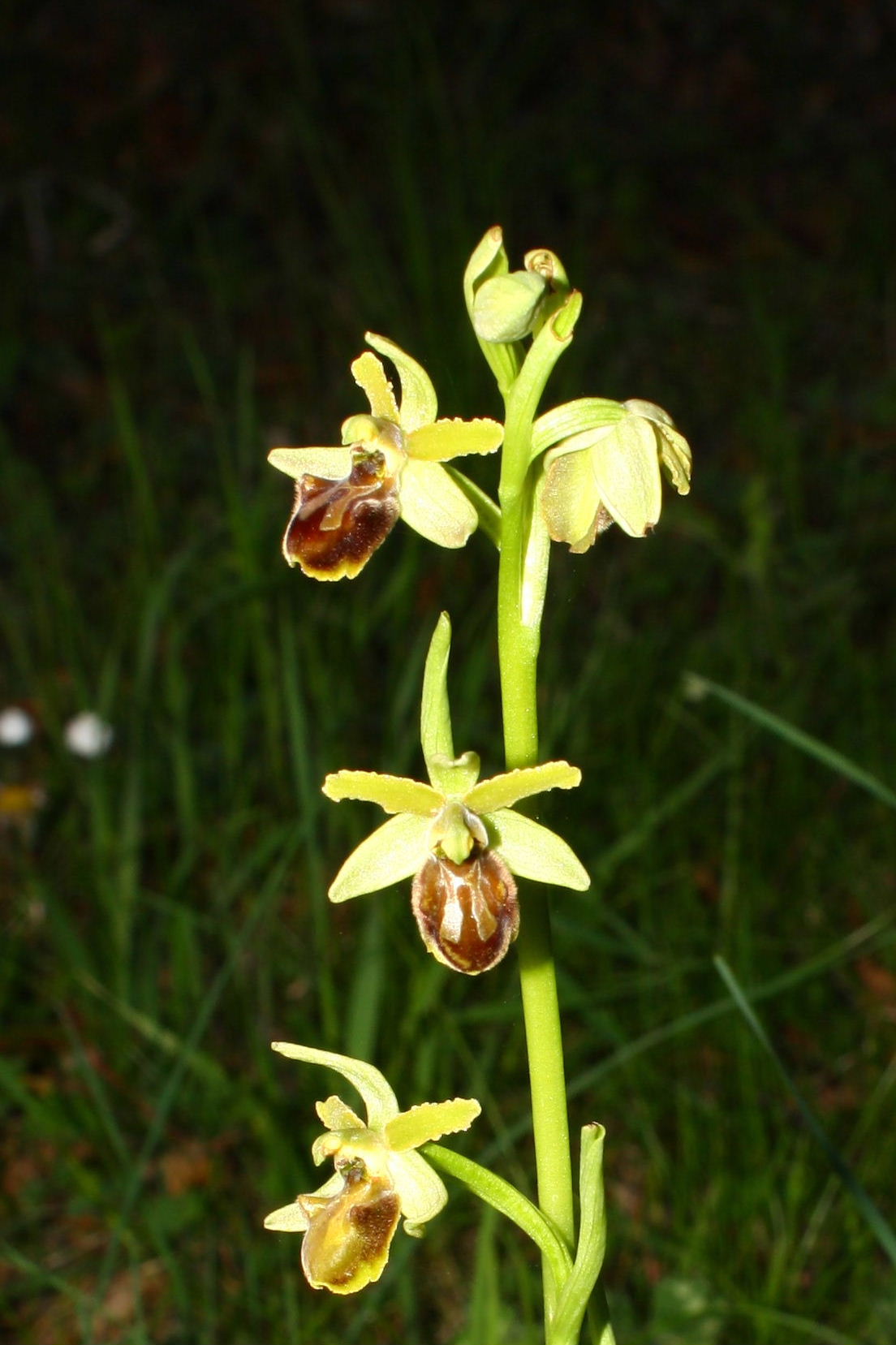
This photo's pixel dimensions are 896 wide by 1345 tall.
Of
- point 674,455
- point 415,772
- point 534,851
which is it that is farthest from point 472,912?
point 415,772

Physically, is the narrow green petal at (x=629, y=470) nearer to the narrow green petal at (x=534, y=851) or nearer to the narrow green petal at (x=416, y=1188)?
the narrow green petal at (x=534, y=851)

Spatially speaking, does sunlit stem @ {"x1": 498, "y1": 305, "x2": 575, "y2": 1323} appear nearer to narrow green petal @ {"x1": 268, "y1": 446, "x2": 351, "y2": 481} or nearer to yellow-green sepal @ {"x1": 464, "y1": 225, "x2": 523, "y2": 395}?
yellow-green sepal @ {"x1": 464, "y1": 225, "x2": 523, "y2": 395}

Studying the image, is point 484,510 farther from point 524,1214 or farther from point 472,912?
point 524,1214

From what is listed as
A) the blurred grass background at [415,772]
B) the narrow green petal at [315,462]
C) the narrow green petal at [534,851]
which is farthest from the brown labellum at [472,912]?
the blurred grass background at [415,772]

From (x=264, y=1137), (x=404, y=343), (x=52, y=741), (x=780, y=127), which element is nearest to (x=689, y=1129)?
(x=264, y=1137)

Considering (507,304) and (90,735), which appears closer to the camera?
(507,304)
